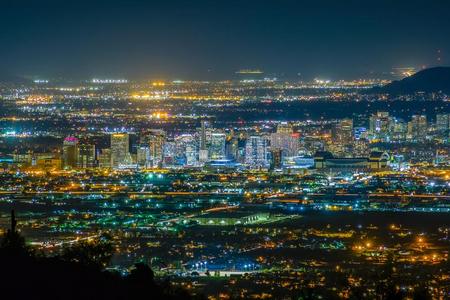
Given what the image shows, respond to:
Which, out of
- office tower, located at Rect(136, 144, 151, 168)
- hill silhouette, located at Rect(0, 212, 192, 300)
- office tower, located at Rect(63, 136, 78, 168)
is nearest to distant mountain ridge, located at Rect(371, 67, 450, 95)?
office tower, located at Rect(136, 144, 151, 168)

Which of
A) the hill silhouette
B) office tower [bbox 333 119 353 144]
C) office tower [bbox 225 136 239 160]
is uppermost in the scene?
office tower [bbox 333 119 353 144]

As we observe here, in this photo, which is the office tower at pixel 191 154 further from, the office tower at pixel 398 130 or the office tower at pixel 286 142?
the office tower at pixel 398 130

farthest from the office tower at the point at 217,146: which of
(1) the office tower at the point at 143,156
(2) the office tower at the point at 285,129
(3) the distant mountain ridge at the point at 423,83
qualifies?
(3) the distant mountain ridge at the point at 423,83

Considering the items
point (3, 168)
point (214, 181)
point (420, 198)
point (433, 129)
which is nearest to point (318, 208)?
point (420, 198)

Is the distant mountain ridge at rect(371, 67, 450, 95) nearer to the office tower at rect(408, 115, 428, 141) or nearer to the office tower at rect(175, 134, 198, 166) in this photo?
the office tower at rect(408, 115, 428, 141)

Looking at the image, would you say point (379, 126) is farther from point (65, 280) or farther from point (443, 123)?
point (65, 280)

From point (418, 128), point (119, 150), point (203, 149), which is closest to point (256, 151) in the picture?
point (203, 149)

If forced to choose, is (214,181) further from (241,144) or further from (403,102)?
(403,102)
